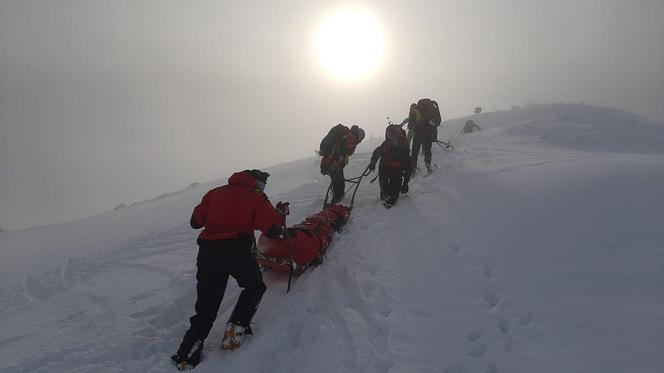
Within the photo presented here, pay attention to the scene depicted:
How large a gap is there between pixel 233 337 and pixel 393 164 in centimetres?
458

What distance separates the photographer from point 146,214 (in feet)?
37.0

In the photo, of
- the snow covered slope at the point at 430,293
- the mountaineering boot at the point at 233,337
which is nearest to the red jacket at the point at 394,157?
the snow covered slope at the point at 430,293

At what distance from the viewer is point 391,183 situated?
25.1 feet

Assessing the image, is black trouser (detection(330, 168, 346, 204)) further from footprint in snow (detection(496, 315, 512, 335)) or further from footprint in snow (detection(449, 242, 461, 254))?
footprint in snow (detection(496, 315, 512, 335))

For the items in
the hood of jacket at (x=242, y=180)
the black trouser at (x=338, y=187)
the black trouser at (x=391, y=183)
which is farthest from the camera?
the black trouser at (x=338, y=187)

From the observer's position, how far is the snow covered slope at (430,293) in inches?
131

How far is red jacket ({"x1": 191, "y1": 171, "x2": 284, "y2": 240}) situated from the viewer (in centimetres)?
396

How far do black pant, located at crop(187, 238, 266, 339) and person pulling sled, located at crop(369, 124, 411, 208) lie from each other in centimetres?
395

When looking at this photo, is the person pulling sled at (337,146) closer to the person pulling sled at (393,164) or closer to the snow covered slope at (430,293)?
the person pulling sled at (393,164)

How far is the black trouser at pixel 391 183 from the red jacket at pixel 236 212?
3.72 meters

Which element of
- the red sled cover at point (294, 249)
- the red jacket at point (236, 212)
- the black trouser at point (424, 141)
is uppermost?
the red jacket at point (236, 212)

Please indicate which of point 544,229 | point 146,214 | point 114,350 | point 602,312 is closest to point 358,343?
point 602,312

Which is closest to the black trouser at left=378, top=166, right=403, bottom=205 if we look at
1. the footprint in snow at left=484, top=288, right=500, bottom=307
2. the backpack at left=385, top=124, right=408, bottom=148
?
the backpack at left=385, top=124, right=408, bottom=148

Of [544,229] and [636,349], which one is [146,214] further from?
[636,349]
